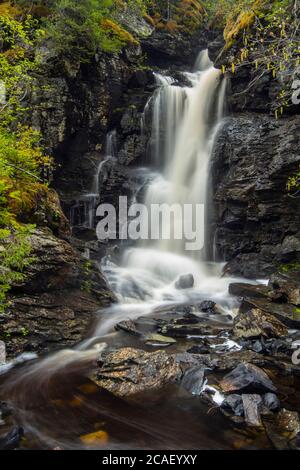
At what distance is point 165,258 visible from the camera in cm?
1762

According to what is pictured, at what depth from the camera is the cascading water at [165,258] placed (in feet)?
22.9

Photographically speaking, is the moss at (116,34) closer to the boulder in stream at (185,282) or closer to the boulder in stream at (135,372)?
the boulder in stream at (185,282)

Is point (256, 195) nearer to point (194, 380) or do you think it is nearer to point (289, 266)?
point (289, 266)

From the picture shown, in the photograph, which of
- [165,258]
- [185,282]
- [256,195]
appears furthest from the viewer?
[165,258]

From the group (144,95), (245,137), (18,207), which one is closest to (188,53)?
(144,95)

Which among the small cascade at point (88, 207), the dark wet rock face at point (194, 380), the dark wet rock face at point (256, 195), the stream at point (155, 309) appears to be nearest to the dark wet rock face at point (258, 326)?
the stream at point (155, 309)

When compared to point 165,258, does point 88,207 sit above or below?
above

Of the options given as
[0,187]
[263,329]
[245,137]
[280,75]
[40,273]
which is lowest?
[263,329]

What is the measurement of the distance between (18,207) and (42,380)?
17.3 feet

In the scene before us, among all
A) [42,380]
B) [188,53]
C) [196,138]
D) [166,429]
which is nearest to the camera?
[166,429]

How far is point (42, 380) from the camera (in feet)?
21.8

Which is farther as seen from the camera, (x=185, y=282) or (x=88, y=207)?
(x=88, y=207)

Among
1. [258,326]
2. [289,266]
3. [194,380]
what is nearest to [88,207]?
[289,266]

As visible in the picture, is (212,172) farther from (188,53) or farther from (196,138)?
(188,53)
